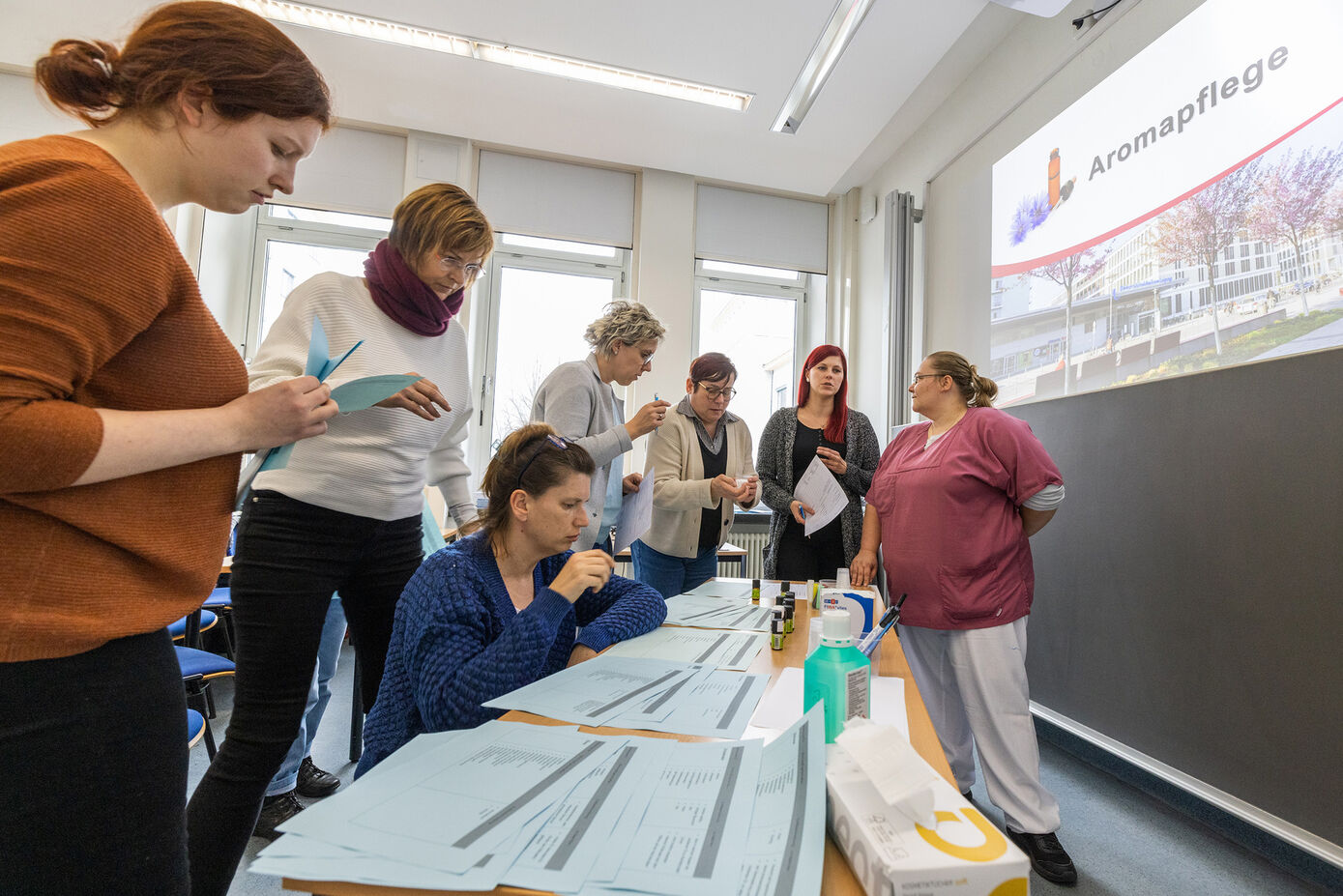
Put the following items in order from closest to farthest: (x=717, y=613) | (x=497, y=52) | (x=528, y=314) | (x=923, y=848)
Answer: (x=923, y=848) → (x=717, y=613) → (x=497, y=52) → (x=528, y=314)

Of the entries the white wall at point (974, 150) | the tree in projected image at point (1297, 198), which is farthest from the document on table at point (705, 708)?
the white wall at point (974, 150)

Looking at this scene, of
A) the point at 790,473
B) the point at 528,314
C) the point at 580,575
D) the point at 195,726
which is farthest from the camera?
the point at 528,314

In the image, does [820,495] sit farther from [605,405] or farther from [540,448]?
[540,448]

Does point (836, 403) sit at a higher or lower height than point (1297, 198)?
lower

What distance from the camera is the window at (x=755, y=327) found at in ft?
15.9

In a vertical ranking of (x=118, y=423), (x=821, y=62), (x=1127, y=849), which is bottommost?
(x=1127, y=849)

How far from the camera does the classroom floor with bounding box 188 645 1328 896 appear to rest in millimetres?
1686

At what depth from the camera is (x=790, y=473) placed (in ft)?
7.99

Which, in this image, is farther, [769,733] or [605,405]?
[605,405]

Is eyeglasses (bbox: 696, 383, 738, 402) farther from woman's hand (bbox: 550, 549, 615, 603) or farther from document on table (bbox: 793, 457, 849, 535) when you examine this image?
woman's hand (bbox: 550, 549, 615, 603)

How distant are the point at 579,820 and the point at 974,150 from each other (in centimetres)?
375

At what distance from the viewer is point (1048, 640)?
8.42 ft

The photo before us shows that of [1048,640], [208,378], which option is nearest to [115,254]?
[208,378]

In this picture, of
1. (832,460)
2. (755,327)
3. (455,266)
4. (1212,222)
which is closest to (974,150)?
(1212,222)
